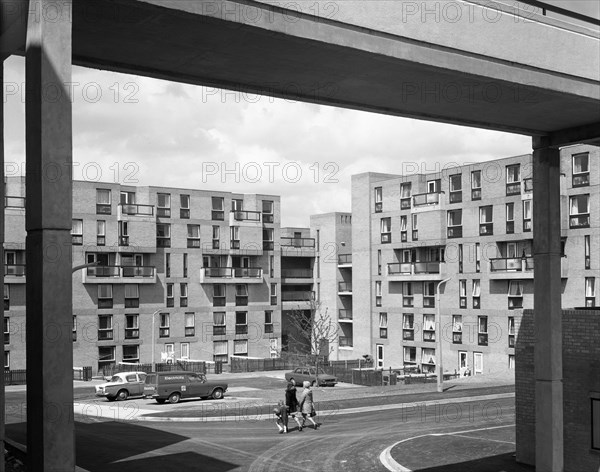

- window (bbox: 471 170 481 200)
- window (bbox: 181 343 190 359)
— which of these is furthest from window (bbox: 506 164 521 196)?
window (bbox: 181 343 190 359)

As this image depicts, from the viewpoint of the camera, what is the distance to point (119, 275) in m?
65.2

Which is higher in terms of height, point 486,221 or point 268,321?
point 486,221

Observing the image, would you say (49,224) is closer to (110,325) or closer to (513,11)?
(513,11)

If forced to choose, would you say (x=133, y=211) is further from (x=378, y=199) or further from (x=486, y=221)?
(x=486, y=221)

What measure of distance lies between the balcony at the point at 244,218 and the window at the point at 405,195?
566 inches

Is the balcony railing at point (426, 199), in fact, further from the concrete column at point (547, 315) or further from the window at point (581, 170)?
the concrete column at point (547, 315)

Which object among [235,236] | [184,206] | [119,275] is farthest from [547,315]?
[235,236]

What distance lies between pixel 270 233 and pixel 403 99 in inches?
2449

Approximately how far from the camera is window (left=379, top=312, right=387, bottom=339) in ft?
227

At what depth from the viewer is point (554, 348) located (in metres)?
18.0

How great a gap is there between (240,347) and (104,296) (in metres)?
14.6

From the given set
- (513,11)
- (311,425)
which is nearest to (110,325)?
(311,425)

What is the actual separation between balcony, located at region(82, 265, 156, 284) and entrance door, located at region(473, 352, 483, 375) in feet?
91.4

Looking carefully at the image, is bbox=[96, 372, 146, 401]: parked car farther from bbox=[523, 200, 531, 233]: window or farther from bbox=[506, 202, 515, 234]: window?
bbox=[523, 200, 531, 233]: window
